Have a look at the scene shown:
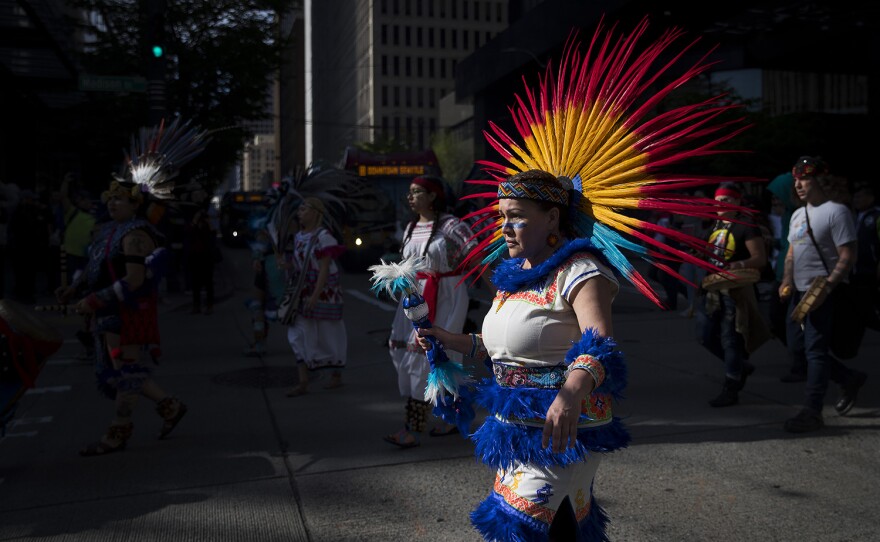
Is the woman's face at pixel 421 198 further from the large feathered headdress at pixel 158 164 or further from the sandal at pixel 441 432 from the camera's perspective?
the large feathered headdress at pixel 158 164

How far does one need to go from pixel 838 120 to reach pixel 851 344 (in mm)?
29529

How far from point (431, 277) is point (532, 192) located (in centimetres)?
271

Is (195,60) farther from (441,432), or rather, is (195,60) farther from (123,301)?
(441,432)

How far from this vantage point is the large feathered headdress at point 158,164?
18.4 feet

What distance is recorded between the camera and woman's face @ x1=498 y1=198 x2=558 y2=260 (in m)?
2.82

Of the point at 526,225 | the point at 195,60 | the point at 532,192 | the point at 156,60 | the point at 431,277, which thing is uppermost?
the point at 195,60

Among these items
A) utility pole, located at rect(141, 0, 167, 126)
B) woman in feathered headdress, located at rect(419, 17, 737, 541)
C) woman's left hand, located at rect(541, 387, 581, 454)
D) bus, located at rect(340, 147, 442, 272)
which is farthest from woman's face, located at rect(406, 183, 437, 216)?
bus, located at rect(340, 147, 442, 272)

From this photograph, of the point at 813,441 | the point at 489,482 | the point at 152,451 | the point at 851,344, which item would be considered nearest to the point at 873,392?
the point at 851,344

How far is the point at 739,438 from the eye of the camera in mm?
5484

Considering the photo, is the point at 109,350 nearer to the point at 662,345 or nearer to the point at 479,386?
the point at 479,386

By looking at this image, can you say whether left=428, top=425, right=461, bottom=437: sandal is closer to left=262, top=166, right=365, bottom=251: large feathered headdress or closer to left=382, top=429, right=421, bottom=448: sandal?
left=382, top=429, right=421, bottom=448: sandal

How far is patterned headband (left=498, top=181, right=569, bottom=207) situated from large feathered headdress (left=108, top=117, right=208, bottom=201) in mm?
3524

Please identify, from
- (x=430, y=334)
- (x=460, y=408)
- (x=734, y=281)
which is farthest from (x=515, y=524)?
(x=734, y=281)

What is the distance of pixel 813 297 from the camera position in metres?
5.56
